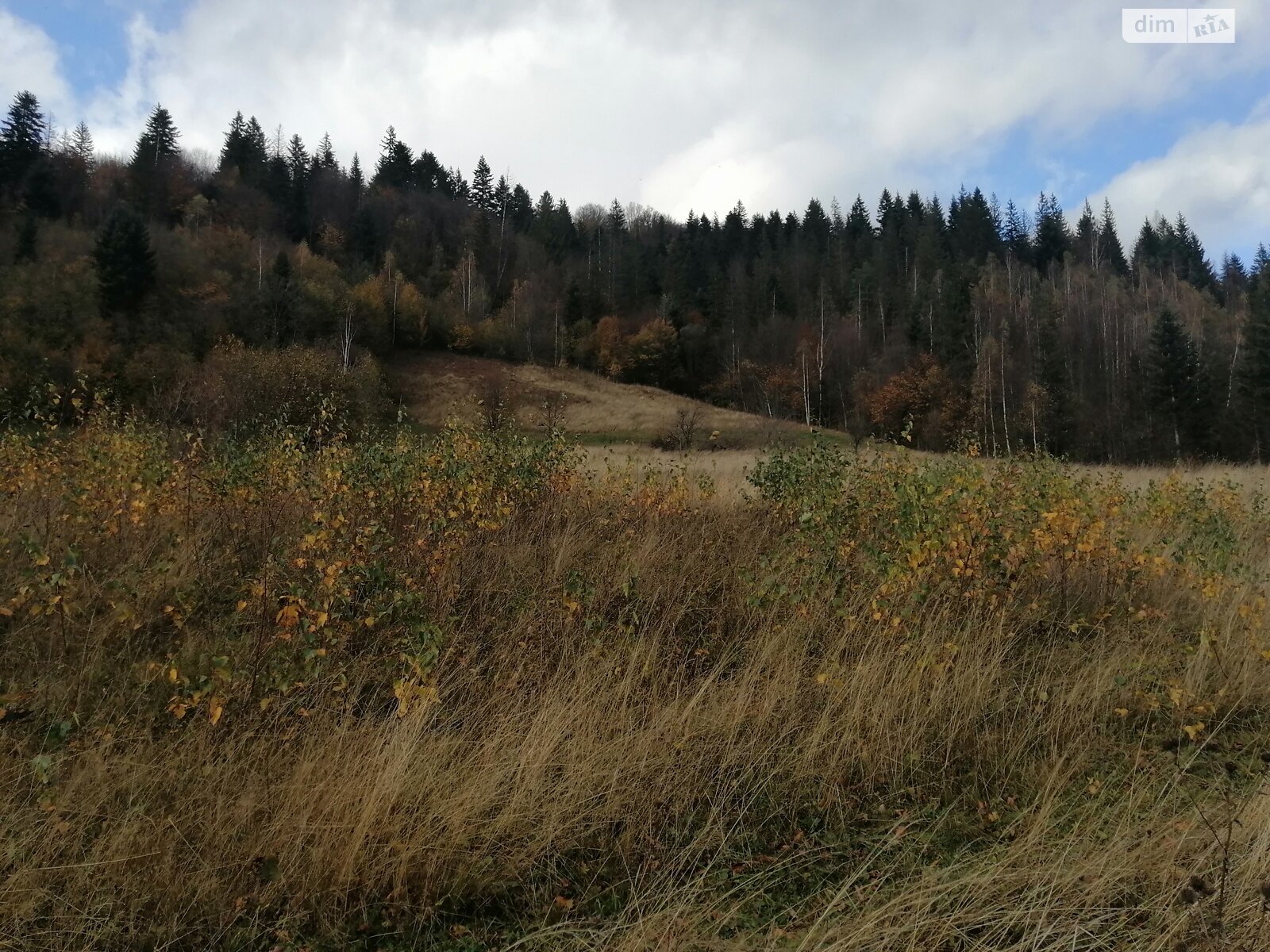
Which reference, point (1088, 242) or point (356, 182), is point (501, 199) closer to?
point (356, 182)

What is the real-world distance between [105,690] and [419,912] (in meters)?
1.89

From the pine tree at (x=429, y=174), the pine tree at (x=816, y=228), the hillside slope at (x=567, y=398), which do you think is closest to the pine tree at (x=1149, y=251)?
Result: the pine tree at (x=816, y=228)

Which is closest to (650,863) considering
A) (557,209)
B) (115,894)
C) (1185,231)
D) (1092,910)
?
(1092,910)

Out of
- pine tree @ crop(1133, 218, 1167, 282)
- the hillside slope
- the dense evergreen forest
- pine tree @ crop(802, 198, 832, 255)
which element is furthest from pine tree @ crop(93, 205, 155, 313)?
pine tree @ crop(1133, 218, 1167, 282)

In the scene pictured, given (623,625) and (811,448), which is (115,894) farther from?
(811,448)

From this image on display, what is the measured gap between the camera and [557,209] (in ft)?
251

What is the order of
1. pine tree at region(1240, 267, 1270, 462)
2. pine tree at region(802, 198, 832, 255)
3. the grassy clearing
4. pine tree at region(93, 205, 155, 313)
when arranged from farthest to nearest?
pine tree at region(802, 198, 832, 255), pine tree at region(93, 205, 155, 313), pine tree at region(1240, 267, 1270, 462), the grassy clearing

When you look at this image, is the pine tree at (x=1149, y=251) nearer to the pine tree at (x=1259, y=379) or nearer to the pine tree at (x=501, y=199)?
the pine tree at (x=1259, y=379)

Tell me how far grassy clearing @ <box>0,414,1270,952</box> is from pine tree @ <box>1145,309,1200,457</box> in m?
43.4

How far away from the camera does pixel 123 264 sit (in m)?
40.9

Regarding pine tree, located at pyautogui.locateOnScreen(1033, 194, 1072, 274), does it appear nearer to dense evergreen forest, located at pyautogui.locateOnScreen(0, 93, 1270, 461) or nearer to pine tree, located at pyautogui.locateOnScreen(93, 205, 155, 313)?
dense evergreen forest, located at pyautogui.locateOnScreen(0, 93, 1270, 461)

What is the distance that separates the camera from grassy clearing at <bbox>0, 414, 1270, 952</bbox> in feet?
7.55

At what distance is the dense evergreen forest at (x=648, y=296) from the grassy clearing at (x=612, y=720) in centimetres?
2292

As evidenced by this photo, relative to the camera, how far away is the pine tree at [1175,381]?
1571 inches
